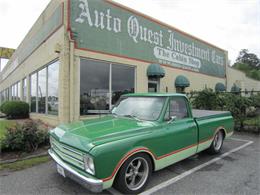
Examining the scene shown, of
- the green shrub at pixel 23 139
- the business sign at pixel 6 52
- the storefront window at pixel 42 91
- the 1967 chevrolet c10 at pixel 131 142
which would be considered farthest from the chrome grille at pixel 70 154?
→ the business sign at pixel 6 52

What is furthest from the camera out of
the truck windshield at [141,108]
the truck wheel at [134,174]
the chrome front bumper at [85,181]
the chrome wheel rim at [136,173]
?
the truck windshield at [141,108]

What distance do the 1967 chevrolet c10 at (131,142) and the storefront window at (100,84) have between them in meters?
3.86

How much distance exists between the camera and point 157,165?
3340mm

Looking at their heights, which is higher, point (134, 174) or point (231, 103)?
point (231, 103)

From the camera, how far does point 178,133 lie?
3740 mm

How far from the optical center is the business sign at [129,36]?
7.90m

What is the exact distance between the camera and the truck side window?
3778mm

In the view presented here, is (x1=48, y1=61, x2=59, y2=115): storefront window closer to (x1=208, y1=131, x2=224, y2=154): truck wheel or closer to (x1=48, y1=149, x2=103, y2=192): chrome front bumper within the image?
(x1=48, y1=149, x2=103, y2=192): chrome front bumper

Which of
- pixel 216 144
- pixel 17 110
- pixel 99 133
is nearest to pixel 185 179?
pixel 99 133

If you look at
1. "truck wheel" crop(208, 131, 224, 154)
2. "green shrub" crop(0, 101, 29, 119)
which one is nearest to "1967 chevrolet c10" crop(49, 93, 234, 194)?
"truck wheel" crop(208, 131, 224, 154)

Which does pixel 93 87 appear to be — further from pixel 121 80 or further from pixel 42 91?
pixel 42 91

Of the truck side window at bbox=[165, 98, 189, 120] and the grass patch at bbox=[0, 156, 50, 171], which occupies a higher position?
the truck side window at bbox=[165, 98, 189, 120]

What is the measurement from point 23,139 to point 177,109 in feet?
14.1

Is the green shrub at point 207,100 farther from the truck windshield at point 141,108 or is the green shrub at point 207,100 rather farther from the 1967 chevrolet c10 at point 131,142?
the truck windshield at point 141,108
